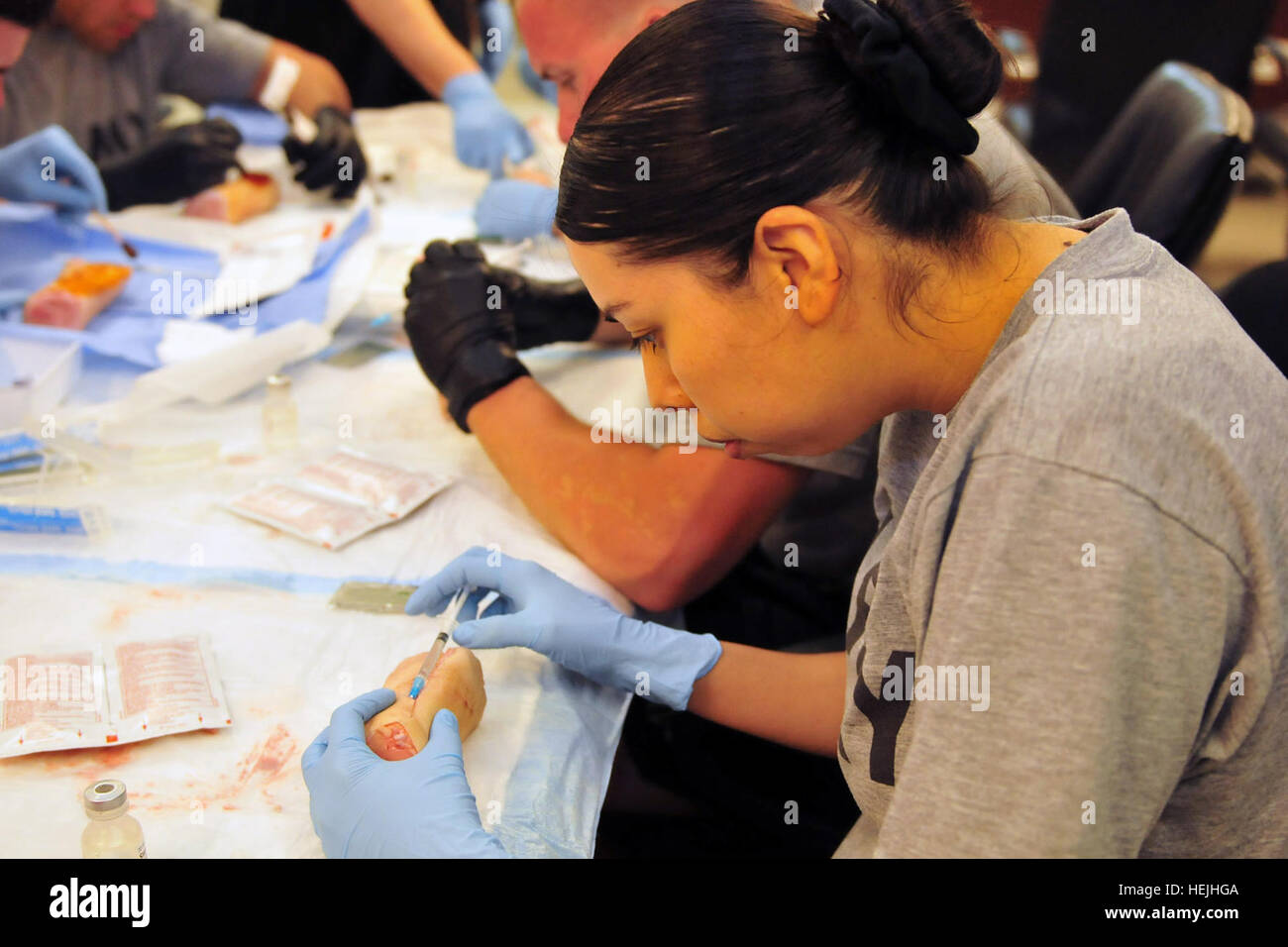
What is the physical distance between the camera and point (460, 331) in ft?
4.68

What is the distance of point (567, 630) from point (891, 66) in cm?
58

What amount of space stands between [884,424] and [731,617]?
→ 48 centimetres

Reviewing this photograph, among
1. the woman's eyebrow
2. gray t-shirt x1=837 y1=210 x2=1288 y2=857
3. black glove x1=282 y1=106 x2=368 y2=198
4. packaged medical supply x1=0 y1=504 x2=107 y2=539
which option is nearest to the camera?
gray t-shirt x1=837 y1=210 x2=1288 y2=857

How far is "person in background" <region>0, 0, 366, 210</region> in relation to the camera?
6.93 ft

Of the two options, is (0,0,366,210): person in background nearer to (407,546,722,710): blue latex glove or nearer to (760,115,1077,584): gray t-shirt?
(760,115,1077,584): gray t-shirt

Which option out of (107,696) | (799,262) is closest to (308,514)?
Answer: (107,696)

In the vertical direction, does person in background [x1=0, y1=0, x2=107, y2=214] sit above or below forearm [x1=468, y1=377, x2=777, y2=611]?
above

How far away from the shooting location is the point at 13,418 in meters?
1.36

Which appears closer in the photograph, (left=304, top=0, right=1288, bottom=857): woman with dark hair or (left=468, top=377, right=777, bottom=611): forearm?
(left=304, top=0, right=1288, bottom=857): woman with dark hair

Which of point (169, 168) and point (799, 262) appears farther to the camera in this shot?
point (169, 168)

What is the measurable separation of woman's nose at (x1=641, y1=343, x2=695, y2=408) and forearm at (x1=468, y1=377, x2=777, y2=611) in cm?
26

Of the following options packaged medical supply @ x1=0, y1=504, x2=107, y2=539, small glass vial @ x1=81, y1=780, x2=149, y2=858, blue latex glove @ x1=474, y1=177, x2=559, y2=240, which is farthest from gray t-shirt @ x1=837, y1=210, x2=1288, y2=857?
blue latex glove @ x1=474, y1=177, x2=559, y2=240

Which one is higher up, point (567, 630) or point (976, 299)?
point (976, 299)

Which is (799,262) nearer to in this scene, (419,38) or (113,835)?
(113,835)
